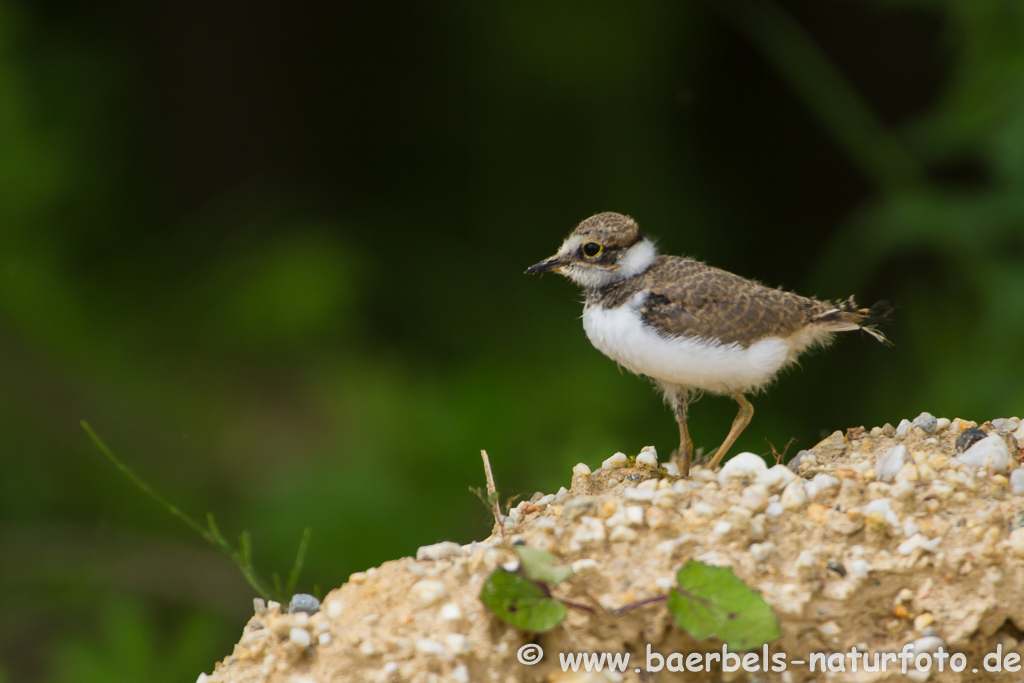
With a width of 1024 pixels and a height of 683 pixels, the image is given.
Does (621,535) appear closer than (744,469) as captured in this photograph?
Yes

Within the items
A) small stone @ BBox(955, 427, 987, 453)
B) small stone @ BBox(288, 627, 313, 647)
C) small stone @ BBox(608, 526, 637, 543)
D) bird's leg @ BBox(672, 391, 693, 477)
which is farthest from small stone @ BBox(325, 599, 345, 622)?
small stone @ BBox(955, 427, 987, 453)

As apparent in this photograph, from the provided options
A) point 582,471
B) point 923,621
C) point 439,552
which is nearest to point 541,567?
point 439,552

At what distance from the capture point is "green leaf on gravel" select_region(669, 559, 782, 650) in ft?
6.87

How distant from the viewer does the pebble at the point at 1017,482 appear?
2.52 meters

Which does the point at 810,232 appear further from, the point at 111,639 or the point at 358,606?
the point at 358,606

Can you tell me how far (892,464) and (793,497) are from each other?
14.2 inches

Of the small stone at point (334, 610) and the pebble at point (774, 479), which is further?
the pebble at point (774, 479)

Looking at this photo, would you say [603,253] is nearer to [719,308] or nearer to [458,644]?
[719,308]

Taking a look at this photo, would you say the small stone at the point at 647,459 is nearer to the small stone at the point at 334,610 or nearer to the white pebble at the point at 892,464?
the white pebble at the point at 892,464

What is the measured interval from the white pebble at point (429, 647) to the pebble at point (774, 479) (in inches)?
34.4

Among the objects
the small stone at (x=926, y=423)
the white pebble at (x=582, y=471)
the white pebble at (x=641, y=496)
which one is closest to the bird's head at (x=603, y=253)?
the white pebble at (x=582, y=471)

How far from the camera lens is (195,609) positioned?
5.83m

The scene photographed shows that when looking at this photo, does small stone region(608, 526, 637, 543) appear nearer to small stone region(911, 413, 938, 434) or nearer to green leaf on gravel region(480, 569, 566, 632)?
green leaf on gravel region(480, 569, 566, 632)

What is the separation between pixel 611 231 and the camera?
11.6ft
